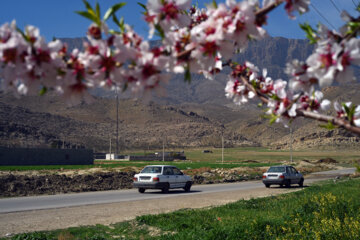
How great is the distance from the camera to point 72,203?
17.9 meters

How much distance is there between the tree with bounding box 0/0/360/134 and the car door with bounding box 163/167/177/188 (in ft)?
70.3

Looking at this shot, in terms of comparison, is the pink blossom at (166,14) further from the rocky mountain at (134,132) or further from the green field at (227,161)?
the rocky mountain at (134,132)

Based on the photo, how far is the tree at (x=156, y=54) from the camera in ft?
6.53

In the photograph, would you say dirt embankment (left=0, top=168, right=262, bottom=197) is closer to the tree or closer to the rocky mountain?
the tree

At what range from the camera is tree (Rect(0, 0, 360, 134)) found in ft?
6.53

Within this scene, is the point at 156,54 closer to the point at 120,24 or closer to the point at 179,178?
the point at 120,24

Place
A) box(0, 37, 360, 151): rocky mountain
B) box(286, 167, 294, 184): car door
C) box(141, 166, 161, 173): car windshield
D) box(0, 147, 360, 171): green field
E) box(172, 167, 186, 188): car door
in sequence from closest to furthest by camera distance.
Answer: box(141, 166, 161, 173): car windshield
box(172, 167, 186, 188): car door
box(286, 167, 294, 184): car door
box(0, 147, 360, 171): green field
box(0, 37, 360, 151): rocky mountain

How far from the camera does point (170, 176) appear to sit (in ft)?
78.3

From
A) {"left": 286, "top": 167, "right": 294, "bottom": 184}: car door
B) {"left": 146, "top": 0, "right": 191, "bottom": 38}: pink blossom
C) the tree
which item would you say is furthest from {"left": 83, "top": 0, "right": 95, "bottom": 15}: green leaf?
{"left": 286, "top": 167, "right": 294, "bottom": 184}: car door

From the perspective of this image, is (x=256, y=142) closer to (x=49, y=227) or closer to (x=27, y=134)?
(x=27, y=134)

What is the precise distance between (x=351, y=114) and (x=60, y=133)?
458 feet

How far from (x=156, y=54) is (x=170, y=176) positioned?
2202 centimetres

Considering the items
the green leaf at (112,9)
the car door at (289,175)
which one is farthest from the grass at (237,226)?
the car door at (289,175)

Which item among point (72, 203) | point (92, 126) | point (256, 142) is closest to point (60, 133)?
point (92, 126)
